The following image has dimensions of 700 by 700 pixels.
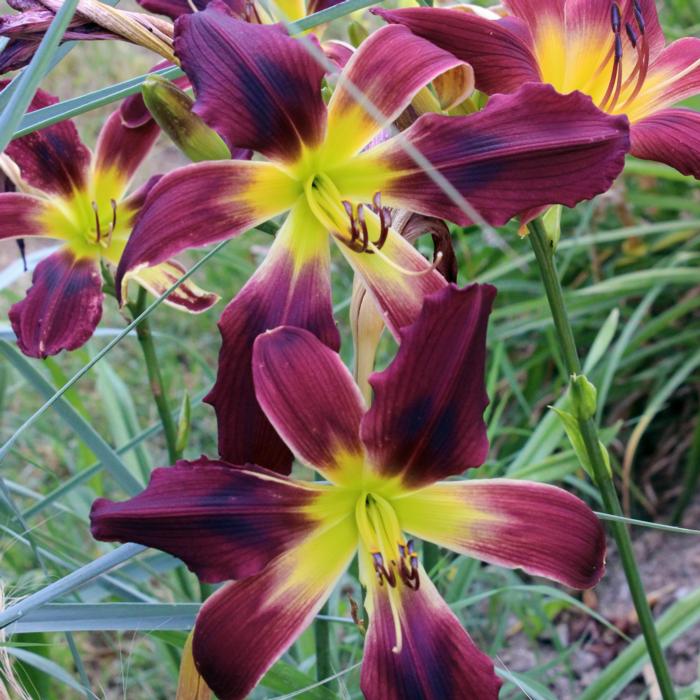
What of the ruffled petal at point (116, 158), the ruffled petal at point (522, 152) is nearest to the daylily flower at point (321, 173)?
the ruffled petal at point (522, 152)

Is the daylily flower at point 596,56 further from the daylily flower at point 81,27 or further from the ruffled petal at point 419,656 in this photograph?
the ruffled petal at point 419,656

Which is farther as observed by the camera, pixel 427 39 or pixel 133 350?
pixel 133 350

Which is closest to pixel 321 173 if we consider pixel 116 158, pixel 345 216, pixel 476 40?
pixel 345 216

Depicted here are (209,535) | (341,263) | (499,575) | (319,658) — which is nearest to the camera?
(209,535)

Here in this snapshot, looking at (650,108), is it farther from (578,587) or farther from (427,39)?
(578,587)

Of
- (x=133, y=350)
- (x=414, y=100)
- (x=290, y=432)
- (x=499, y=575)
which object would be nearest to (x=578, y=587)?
(x=290, y=432)

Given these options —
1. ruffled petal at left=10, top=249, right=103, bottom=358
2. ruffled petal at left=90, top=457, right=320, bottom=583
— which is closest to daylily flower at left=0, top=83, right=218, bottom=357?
ruffled petal at left=10, top=249, right=103, bottom=358

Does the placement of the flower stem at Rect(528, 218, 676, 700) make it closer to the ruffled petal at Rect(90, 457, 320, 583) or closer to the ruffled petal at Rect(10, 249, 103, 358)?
the ruffled petal at Rect(90, 457, 320, 583)

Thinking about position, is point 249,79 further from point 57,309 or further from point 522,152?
point 57,309
